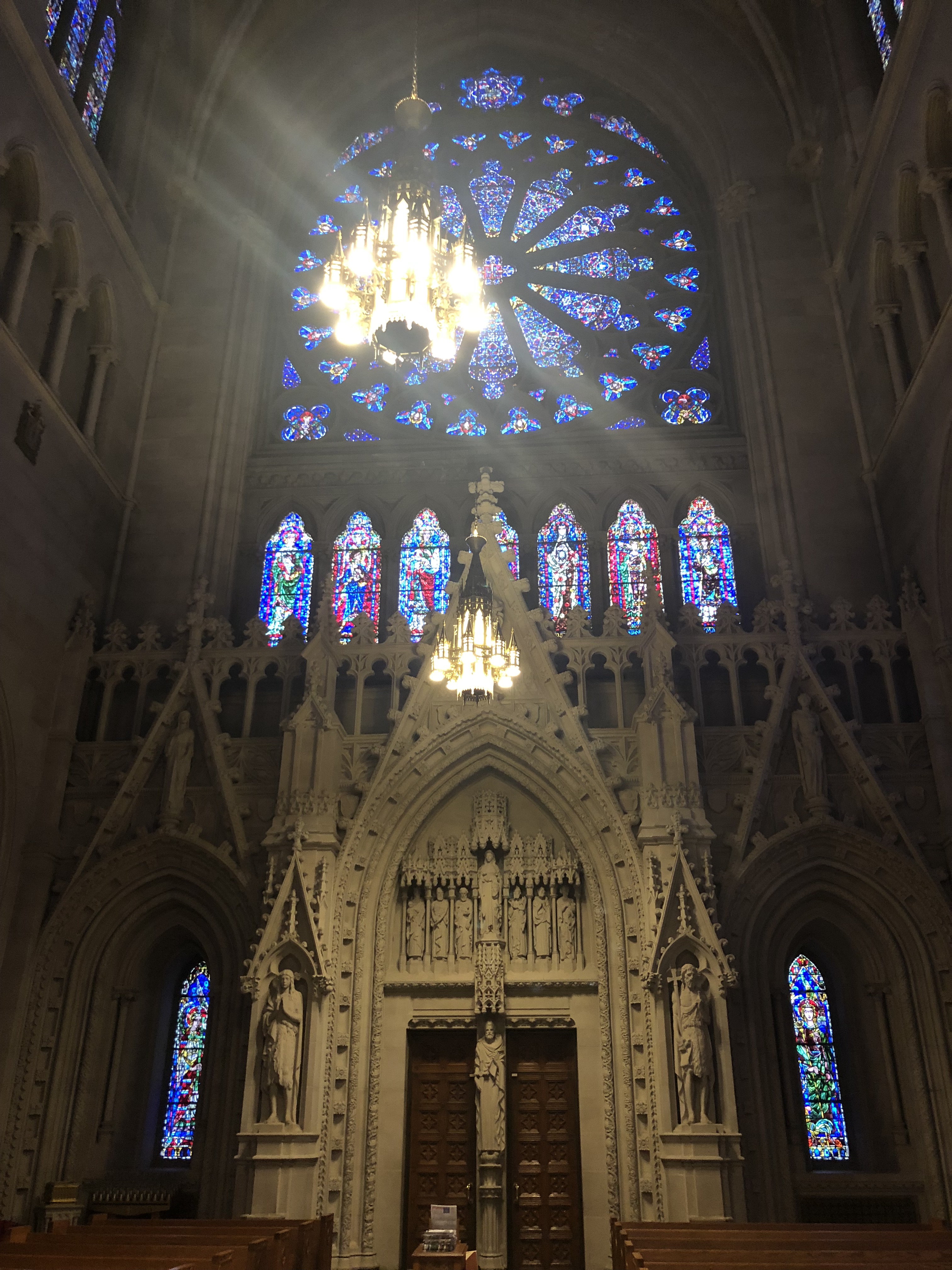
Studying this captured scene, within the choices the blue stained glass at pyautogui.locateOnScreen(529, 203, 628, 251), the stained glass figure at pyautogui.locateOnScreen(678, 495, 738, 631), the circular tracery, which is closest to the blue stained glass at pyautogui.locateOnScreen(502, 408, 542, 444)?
the circular tracery

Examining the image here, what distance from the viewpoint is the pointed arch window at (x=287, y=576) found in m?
15.8

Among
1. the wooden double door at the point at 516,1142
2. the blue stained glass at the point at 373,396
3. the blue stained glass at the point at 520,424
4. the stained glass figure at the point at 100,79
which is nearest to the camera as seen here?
the wooden double door at the point at 516,1142

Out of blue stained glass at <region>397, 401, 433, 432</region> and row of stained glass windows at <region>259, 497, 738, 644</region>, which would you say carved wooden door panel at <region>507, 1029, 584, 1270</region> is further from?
blue stained glass at <region>397, 401, 433, 432</region>

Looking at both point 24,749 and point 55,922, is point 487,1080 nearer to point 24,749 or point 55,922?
point 55,922

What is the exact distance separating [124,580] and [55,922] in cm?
515

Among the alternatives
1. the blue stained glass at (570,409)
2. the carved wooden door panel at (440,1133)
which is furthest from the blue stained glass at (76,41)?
the carved wooden door panel at (440,1133)

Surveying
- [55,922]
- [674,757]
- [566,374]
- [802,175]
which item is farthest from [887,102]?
[55,922]

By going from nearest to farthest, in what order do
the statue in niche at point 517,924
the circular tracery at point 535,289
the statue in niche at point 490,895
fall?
1. the statue in niche at point 490,895
2. the statue in niche at point 517,924
3. the circular tracery at point 535,289

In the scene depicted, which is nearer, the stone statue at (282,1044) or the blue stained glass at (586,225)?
the stone statue at (282,1044)

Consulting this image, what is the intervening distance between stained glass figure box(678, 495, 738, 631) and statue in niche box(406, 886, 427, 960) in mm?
5595

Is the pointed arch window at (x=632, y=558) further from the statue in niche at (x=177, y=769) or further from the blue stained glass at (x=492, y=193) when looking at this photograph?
the blue stained glass at (x=492, y=193)

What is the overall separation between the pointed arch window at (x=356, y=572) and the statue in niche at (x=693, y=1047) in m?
6.78

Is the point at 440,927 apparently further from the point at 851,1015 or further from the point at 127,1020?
the point at 851,1015

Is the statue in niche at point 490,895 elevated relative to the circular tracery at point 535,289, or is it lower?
lower
